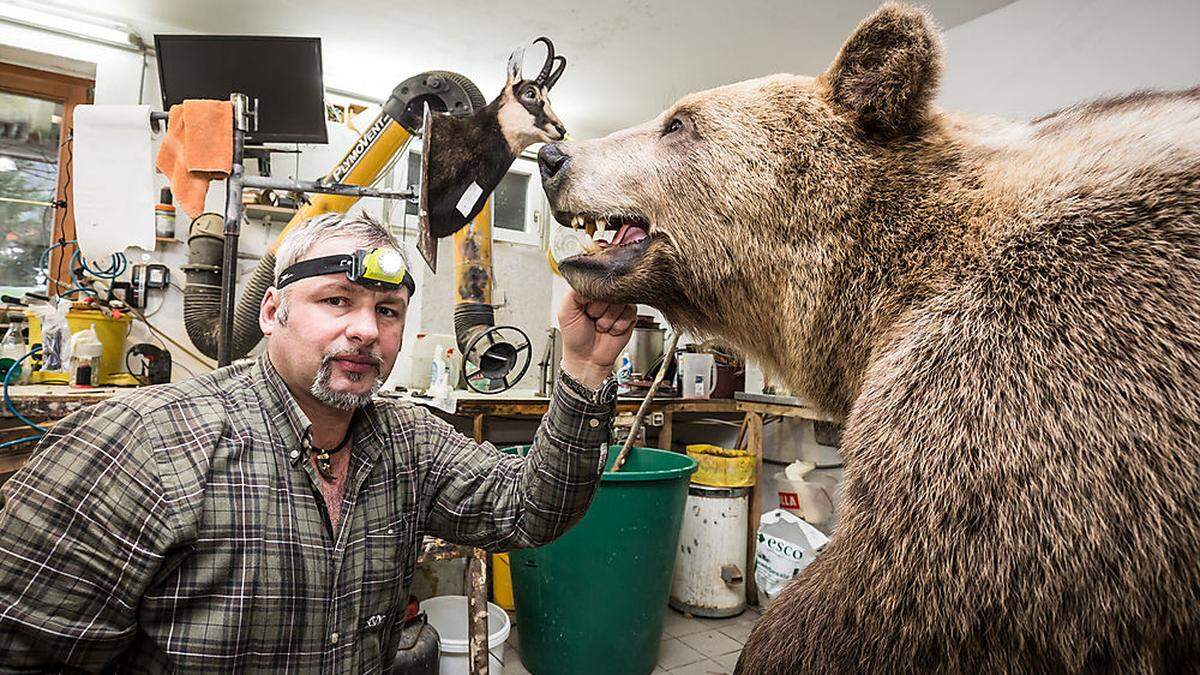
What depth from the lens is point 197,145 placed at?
2010 mm

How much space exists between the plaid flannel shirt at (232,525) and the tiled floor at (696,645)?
162cm

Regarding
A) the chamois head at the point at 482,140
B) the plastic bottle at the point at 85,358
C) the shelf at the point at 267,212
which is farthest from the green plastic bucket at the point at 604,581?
the shelf at the point at 267,212

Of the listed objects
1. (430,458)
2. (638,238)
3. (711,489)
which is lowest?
(711,489)

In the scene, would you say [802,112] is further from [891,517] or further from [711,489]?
[711,489]

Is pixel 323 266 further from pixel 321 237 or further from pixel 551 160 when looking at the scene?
pixel 551 160

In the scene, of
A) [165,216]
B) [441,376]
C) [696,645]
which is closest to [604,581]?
[696,645]

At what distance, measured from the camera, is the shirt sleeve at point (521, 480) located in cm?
133

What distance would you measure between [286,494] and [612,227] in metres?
0.81

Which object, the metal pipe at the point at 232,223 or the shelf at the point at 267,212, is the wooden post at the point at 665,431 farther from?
the shelf at the point at 267,212

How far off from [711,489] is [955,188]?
107 inches

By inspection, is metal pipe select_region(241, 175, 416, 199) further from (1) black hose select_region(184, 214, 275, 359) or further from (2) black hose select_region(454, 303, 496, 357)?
(1) black hose select_region(184, 214, 275, 359)

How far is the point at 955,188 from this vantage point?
904mm

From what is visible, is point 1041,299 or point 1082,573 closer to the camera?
point 1082,573

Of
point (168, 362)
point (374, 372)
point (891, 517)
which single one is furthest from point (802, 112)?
point (168, 362)
